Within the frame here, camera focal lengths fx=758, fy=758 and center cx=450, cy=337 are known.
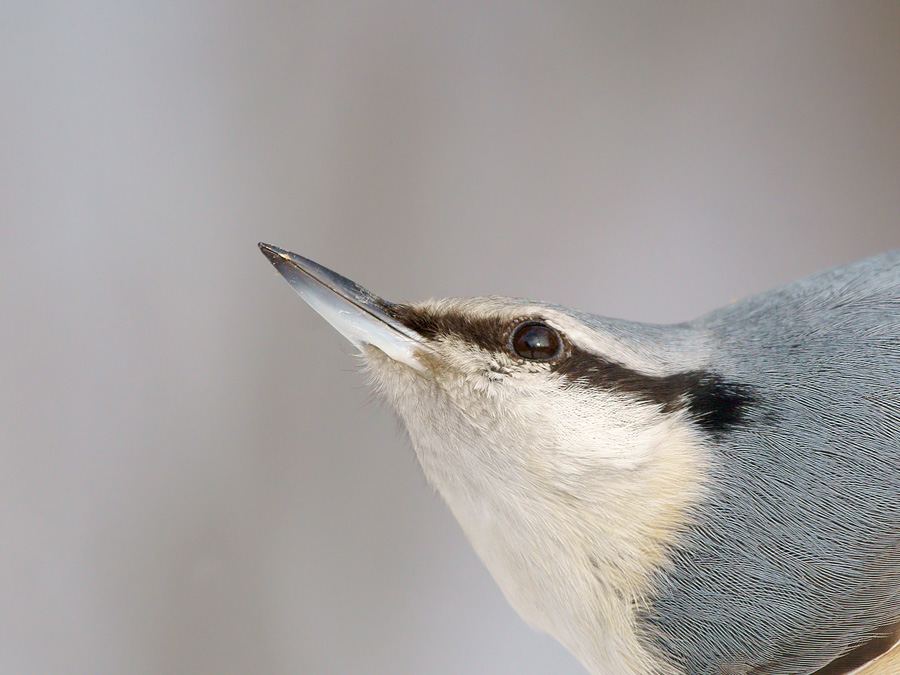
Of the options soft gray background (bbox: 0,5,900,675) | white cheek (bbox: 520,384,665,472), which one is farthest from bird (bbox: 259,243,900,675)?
soft gray background (bbox: 0,5,900,675)

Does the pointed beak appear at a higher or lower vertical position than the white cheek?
higher

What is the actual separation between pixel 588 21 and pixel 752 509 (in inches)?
37.2

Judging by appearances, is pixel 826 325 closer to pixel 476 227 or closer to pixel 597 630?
pixel 597 630

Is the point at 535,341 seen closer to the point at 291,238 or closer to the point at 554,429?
the point at 554,429

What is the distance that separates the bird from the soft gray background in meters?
0.37

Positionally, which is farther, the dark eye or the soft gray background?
the soft gray background

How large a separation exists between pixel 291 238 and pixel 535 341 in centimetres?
62

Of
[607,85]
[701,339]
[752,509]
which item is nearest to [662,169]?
[607,85]

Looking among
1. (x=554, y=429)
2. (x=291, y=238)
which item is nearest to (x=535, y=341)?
(x=554, y=429)

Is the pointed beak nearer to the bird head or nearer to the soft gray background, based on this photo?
the bird head

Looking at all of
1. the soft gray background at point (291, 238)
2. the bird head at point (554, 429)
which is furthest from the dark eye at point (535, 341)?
the soft gray background at point (291, 238)

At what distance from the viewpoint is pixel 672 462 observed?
1.61ft

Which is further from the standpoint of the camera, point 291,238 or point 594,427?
point 291,238

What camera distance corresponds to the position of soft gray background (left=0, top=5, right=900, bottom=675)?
899 millimetres
